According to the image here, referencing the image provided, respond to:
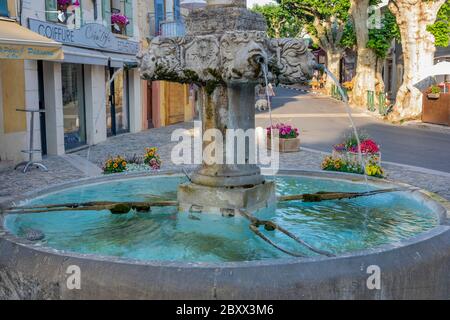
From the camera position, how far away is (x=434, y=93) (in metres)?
22.4

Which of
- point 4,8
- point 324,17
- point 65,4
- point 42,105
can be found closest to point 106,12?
point 65,4

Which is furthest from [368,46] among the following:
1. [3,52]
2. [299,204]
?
[299,204]

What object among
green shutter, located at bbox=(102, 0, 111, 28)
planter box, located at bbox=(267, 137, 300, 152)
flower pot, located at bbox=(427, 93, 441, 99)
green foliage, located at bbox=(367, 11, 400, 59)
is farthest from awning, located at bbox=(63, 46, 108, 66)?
green foliage, located at bbox=(367, 11, 400, 59)

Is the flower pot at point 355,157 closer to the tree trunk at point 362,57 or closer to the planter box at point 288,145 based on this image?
the planter box at point 288,145

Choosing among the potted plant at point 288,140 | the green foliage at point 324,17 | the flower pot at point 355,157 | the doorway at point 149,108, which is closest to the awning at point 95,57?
the doorway at point 149,108

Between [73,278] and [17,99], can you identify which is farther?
[17,99]

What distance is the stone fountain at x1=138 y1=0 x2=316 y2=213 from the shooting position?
548 cm

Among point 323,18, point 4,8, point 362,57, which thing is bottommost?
point 362,57

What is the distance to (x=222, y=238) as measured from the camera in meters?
5.04

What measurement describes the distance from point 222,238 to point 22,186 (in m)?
6.55

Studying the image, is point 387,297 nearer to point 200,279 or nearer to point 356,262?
point 356,262

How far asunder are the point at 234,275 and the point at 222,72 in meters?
2.45

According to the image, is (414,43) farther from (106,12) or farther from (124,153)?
(124,153)

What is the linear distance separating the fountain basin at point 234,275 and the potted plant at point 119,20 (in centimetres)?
1672
